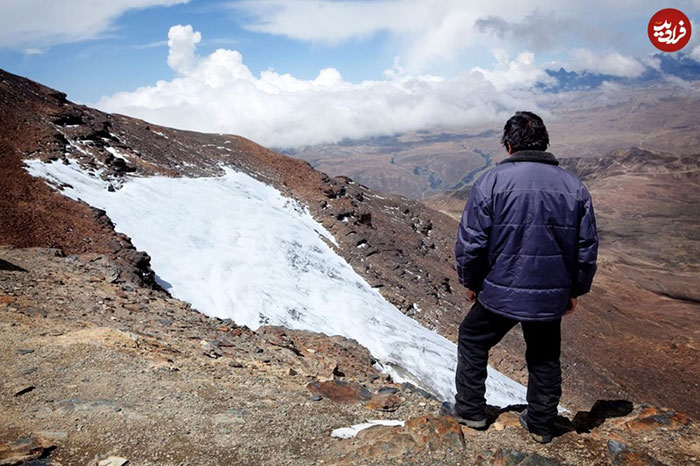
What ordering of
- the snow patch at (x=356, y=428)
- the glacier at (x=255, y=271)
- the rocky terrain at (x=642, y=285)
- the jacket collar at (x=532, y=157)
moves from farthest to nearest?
the rocky terrain at (x=642, y=285), the glacier at (x=255, y=271), the snow patch at (x=356, y=428), the jacket collar at (x=532, y=157)

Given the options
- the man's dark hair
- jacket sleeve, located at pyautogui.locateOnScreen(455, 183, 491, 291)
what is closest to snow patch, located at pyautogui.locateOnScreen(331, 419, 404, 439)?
jacket sleeve, located at pyautogui.locateOnScreen(455, 183, 491, 291)

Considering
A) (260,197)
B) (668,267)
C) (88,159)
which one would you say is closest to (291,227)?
(260,197)

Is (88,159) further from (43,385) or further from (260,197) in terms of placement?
(43,385)

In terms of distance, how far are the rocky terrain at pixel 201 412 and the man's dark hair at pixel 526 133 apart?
3043 millimetres

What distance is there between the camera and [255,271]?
49.6ft

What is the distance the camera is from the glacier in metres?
13.2

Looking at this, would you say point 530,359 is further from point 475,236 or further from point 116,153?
point 116,153

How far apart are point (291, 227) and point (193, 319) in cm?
988

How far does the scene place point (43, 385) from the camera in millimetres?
5703

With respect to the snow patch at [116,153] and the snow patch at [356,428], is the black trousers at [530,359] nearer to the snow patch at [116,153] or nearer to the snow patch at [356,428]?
the snow patch at [356,428]

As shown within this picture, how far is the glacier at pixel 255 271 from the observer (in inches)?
519

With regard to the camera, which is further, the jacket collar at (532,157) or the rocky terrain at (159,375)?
the rocky terrain at (159,375)

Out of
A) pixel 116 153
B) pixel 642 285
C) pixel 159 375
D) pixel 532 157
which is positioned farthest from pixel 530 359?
pixel 642 285

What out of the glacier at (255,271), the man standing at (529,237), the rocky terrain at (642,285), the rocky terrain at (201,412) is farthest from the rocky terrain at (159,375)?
the rocky terrain at (642,285)
